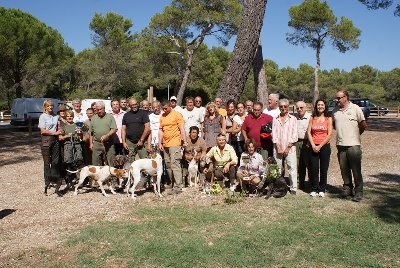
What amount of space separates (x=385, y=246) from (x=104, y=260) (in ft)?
10.4

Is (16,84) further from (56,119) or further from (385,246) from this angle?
(385,246)

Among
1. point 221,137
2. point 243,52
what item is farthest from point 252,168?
point 243,52

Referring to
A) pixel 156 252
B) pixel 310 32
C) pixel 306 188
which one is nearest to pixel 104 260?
pixel 156 252

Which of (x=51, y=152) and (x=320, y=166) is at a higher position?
(x=51, y=152)

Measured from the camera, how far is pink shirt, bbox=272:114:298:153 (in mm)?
6742

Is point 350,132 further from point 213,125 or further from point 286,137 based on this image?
point 213,125

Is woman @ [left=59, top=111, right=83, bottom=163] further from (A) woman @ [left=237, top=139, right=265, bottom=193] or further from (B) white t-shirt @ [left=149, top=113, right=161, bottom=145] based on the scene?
(A) woman @ [left=237, top=139, right=265, bottom=193]

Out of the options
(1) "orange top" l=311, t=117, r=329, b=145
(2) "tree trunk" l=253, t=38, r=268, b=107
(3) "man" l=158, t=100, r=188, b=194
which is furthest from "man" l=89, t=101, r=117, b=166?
(2) "tree trunk" l=253, t=38, r=268, b=107

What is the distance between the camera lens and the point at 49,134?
6.97 m

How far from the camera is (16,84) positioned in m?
28.6

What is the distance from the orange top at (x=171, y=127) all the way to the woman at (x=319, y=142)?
2.27 meters

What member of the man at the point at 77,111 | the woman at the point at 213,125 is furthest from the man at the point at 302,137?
the man at the point at 77,111

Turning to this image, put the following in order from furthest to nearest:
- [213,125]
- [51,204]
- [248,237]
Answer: [213,125], [51,204], [248,237]

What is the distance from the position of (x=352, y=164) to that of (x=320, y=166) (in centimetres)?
58
